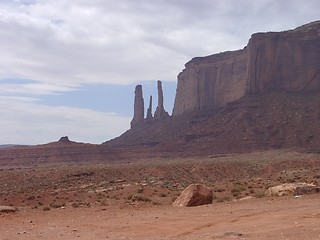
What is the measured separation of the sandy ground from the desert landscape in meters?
0.04

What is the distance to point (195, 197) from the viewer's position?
20.0 metres

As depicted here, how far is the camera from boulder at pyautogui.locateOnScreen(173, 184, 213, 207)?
1980cm

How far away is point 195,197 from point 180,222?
16.9 ft

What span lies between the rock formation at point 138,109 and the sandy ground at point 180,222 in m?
113

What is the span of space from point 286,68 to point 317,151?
29927 mm

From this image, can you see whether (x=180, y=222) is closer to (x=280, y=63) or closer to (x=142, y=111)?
(x=280, y=63)

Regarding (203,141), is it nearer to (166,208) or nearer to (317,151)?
(317,151)

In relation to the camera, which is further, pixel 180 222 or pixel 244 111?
pixel 244 111

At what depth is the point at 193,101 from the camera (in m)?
123

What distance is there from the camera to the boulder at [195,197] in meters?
19.8

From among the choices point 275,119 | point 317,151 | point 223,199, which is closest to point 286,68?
point 275,119

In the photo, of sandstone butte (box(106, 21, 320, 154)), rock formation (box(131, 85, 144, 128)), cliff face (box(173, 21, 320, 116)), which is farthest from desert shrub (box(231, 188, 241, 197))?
rock formation (box(131, 85, 144, 128))

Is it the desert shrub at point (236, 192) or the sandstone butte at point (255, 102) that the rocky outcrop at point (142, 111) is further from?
the desert shrub at point (236, 192)

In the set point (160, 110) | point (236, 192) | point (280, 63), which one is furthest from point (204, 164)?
point (160, 110)
